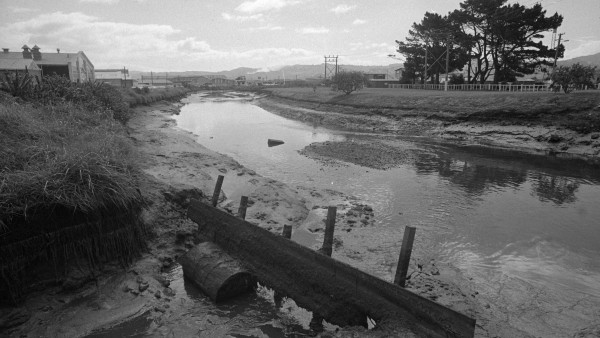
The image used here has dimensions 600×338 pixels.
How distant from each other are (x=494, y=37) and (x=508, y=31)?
6.53m

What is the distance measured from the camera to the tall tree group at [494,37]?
185ft

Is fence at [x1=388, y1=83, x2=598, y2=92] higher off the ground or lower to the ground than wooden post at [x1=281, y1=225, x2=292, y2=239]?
higher

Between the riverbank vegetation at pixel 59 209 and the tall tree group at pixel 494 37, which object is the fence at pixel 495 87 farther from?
the riverbank vegetation at pixel 59 209

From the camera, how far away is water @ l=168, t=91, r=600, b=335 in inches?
405

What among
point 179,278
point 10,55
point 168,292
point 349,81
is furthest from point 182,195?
point 349,81

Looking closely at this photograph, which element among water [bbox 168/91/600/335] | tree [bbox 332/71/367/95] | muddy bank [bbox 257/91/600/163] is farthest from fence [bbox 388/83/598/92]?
water [bbox 168/91/600/335]

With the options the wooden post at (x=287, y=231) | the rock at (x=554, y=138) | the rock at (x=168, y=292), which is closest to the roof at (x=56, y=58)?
the rock at (x=168, y=292)

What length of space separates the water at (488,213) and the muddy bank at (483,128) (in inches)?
136

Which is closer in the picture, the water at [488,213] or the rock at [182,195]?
the water at [488,213]

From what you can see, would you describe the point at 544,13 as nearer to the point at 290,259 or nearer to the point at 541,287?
the point at 541,287

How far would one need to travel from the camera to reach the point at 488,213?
51.9 ft

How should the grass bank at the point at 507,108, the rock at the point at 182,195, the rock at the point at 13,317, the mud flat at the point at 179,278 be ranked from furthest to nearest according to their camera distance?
the grass bank at the point at 507,108 < the rock at the point at 182,195 < the mud flat at the point at 179,278 < the rock at the point at 13,317

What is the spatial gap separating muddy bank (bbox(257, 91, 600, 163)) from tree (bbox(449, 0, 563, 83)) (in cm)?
2647

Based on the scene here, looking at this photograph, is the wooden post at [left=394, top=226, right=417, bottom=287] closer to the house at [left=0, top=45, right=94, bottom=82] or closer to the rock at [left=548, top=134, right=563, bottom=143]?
the rock at [left=548, top=134, right=563, bottom=143]
